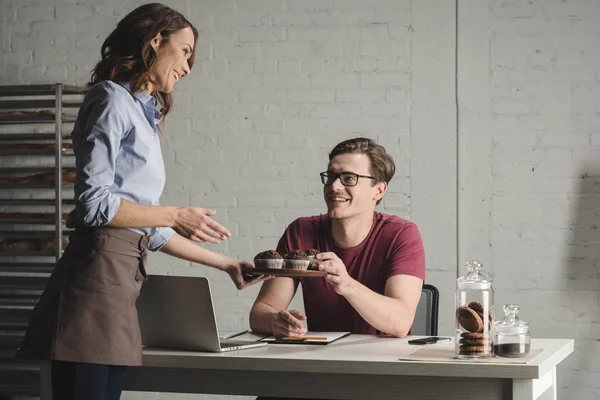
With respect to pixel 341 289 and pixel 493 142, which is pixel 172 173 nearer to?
pixel 493 142

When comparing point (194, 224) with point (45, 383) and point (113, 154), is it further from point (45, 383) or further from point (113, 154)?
point (45, 383)

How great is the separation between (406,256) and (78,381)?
1315 mm

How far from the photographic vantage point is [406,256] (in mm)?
2967

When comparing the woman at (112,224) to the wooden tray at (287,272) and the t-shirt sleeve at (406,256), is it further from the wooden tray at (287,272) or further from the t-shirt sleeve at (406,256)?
the t-shirt sleeve at (406,256)

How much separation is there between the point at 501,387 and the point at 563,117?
8.60 feet

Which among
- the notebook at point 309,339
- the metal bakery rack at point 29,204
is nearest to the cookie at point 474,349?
the notebook at point 309,339

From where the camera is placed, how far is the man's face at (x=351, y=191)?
303cm

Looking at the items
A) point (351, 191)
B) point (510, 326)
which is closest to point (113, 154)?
point (510, 326)

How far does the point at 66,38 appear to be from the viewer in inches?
196

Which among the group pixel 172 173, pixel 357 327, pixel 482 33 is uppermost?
pixel 482 33

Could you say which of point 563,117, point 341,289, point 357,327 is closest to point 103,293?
point 341,289

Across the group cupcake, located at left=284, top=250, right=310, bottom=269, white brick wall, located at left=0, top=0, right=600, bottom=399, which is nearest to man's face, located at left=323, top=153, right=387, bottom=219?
cupcake, located at left=284, top=250, right=310, bottom=269

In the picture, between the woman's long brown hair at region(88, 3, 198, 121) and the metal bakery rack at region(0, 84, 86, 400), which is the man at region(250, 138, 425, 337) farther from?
the metal bakery rack at region(0, 84, 86, 400)

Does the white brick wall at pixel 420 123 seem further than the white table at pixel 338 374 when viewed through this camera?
Yes
